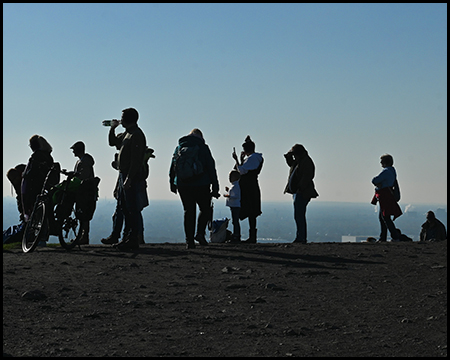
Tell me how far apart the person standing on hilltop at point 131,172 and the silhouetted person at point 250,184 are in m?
2.96

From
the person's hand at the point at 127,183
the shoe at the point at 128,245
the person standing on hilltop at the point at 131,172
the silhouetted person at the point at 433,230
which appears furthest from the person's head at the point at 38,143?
the silhouetted person at the point at 433,230

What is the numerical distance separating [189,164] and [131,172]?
1.07 metres

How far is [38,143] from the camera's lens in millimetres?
12430

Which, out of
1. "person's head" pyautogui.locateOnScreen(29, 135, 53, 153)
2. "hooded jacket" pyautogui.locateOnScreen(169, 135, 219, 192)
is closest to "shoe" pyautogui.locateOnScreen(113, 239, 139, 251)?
"hooded jacket" pyautogui.locateOnScreen(169, 135, 219, 192)

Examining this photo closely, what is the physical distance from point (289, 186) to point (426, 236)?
4.29 meters

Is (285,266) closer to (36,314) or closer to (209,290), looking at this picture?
(209,290)

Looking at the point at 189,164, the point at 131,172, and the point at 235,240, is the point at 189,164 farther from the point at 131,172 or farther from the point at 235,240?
the point at 235,240

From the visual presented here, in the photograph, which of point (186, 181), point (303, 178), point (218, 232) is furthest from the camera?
point (218, 232)

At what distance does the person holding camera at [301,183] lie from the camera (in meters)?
13.8

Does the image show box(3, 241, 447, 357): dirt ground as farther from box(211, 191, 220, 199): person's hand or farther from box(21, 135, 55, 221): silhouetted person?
box(21, 135, 55, 221): silhouetted person

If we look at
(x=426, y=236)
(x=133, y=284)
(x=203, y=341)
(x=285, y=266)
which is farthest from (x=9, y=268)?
(x=426, y=236)

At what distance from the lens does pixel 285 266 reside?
1033 centimetres

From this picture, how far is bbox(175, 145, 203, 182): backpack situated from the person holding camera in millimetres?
2608

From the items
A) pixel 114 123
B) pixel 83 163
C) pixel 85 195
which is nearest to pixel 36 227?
pixel 85 195
